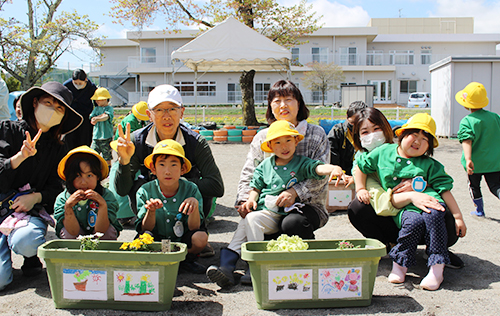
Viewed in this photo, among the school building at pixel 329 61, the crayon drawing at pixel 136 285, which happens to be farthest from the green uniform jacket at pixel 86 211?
the school building at pixel 329 61

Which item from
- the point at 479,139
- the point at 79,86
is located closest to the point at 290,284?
the point at 479,139

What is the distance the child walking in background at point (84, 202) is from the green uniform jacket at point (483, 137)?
12.6 ft

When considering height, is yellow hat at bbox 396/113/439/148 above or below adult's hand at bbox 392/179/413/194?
above

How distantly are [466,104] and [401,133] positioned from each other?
205cm

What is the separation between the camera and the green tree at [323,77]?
114 ft

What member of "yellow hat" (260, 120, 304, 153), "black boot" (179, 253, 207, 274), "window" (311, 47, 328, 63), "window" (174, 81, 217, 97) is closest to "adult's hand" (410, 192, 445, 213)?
"yellow hat" (260, 120, 304, 153)

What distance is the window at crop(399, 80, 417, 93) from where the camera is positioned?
127ft

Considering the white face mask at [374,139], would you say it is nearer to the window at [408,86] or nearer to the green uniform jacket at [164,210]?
the green uniform jacket at [164,210]

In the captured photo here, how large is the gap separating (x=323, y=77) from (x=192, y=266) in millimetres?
33539

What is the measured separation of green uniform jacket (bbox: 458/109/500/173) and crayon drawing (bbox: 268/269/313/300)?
314cm

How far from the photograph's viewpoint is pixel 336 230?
432 cm

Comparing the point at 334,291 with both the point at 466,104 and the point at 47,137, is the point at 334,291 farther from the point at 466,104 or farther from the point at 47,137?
the point at 466,104

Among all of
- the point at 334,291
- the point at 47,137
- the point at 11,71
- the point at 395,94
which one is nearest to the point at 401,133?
the point at 334,291

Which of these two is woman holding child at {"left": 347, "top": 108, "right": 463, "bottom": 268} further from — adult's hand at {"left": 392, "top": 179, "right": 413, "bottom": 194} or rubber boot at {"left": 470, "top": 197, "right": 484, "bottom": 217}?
rubber boot at {"left": 470, "top": 197, "right": 484, "bottom": 217}
